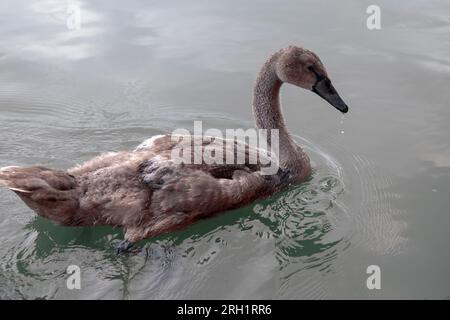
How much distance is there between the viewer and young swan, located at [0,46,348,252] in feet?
19.5

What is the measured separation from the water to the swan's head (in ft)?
3.09

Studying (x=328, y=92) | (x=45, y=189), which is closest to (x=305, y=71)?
(x=328, y=92)

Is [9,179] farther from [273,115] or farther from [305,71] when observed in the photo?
[305,71]

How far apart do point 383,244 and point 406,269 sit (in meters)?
0.43

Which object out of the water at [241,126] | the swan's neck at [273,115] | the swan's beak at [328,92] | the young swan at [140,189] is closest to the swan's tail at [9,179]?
the young swan at [140,189]

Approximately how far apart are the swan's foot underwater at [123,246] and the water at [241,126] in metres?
0.10

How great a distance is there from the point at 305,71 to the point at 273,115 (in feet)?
2.05

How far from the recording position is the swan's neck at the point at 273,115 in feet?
23.6

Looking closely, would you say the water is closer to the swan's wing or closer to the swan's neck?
the swan's wing

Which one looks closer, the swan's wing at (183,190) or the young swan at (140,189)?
the young swan at (140,189)

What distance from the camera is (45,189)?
5.83m

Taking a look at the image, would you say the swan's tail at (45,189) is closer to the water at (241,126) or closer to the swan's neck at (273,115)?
the water at (241,126)
